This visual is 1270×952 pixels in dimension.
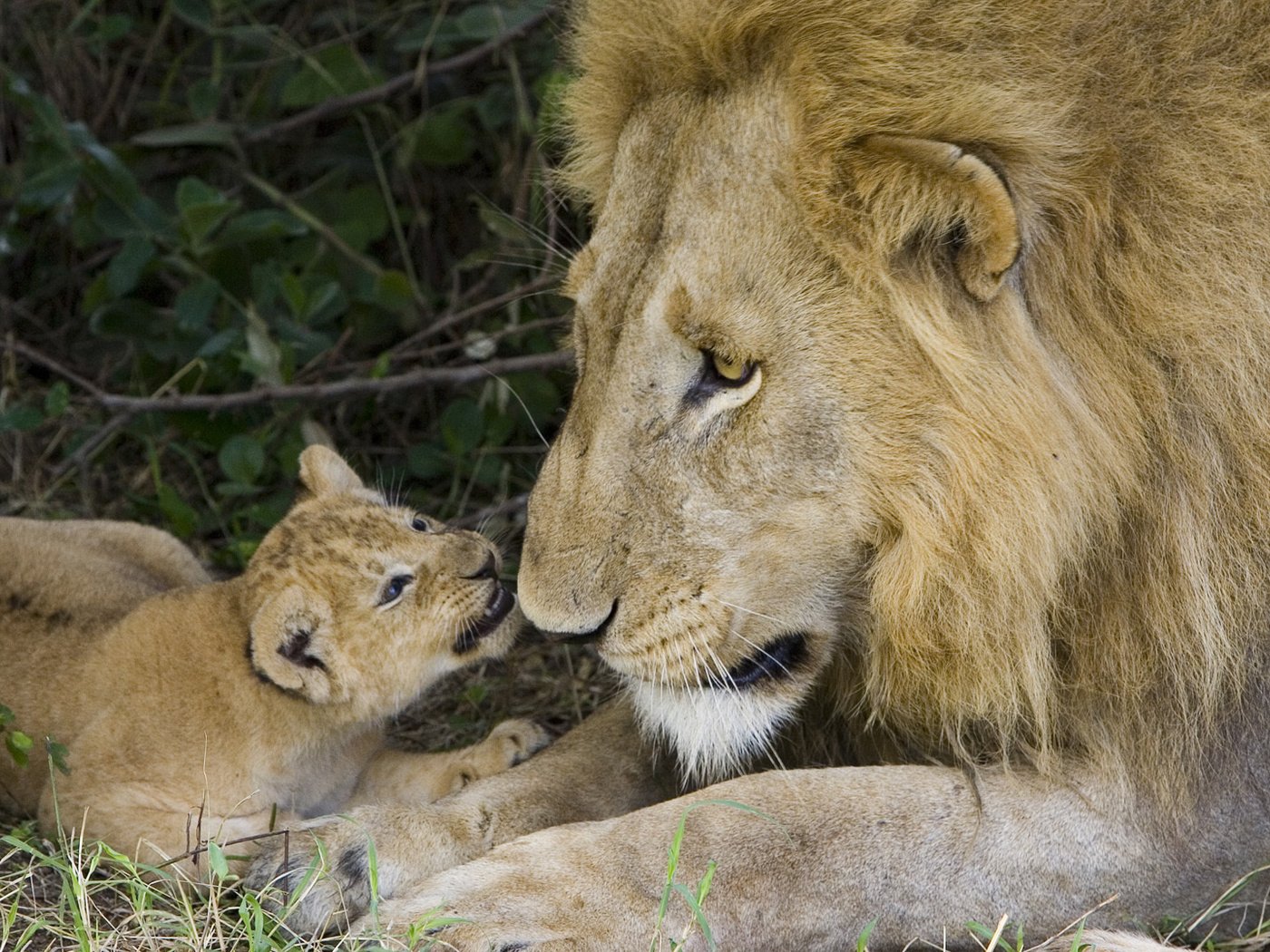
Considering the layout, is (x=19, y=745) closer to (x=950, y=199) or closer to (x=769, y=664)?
(x=769, y=664)

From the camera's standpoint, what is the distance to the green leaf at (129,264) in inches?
172

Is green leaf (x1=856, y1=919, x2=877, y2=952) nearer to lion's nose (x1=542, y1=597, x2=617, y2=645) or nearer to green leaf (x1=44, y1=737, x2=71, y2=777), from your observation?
lion's nose (x1=542, y1=597, x2=617, y2=645)

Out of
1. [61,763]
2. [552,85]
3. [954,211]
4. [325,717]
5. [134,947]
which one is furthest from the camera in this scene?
[552,85]

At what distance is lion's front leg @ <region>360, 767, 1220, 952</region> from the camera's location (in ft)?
8.17

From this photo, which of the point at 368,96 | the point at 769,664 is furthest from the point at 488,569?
the point at 368,96

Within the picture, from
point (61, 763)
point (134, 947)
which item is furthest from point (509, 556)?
point (134, 947)

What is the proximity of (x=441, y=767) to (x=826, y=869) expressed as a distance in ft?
3.36

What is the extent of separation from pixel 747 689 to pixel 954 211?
2.80 feet

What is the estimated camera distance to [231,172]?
518 cm

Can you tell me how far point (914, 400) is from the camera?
92.8 inches

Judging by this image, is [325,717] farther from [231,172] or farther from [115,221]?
[231,172]

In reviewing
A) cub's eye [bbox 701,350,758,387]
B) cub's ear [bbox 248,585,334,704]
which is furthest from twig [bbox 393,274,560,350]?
cub's eye [bbox 701,350,758,387]

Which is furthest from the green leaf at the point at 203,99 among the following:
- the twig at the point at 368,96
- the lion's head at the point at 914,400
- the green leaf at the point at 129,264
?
the lion's head at the point at 914,400

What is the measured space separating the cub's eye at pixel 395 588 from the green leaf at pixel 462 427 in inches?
55.6
